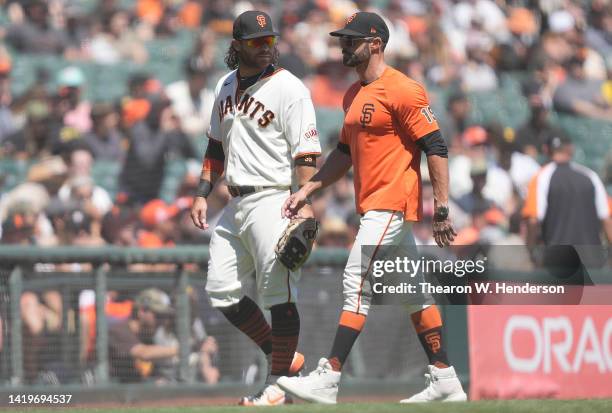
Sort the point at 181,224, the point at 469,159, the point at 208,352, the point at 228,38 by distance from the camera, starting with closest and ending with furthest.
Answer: the point at 208,352 → the point at 181,224 → the point at 469,159 → the point at 228,38

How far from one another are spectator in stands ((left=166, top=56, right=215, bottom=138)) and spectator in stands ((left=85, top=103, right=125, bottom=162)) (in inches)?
36.2

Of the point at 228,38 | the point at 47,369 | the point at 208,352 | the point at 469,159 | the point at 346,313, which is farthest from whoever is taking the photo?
the point at 228,38

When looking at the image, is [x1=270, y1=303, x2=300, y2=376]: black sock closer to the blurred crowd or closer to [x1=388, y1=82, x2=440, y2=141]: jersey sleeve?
[x1=388, y1=82, x2=440, y2=141]: jersey sleeve

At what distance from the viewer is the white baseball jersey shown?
22.1ft

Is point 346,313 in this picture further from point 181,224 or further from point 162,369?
point 181,224

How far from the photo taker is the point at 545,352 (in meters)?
9.20

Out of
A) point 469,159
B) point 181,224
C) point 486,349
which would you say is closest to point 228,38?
point 469,159

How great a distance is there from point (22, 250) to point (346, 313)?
3.42m

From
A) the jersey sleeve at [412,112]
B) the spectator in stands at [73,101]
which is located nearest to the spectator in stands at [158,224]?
the spectator in stands at [73,101]

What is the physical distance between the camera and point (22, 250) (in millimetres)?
9156

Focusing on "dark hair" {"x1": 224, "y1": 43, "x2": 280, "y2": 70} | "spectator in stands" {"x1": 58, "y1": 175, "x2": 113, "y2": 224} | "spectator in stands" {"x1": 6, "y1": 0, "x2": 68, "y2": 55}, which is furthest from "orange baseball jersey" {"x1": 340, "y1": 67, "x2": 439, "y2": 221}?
"spectator in stands" {"x1": 6, "y1": 0, "x2": 68, "y2": 55}

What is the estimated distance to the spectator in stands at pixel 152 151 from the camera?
1242cm

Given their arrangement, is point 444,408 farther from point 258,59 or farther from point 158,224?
point 158,224

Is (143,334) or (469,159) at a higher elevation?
(469,159)
